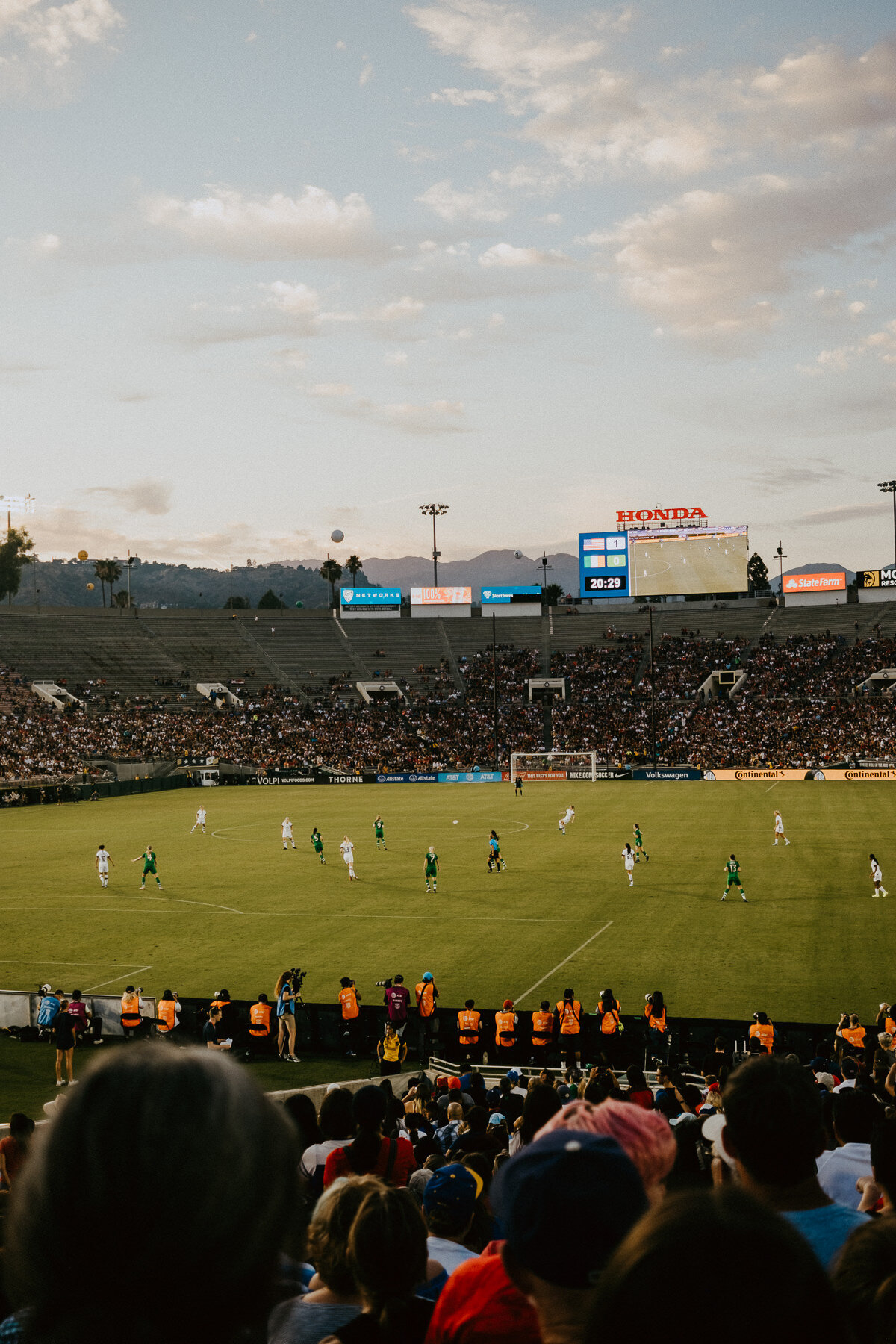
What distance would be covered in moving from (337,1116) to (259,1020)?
1296 centimetres

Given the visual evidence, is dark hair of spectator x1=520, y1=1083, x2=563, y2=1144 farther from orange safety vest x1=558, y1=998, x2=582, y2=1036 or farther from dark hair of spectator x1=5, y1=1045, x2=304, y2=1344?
orange safety vest x1=558, y1=998, x2=582, y2=1036

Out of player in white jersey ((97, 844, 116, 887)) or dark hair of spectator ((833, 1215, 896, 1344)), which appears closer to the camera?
dark hair of spectator ((833, 1215, 896, 1344))

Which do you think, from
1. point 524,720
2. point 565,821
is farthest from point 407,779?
point 565,821

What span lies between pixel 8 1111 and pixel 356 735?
7223 cm

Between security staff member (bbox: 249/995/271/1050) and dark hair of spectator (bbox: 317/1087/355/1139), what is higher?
dark hair of spectator (bbox: 317/1087/355/1139)

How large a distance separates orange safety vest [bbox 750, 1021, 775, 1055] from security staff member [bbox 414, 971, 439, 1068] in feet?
19.4

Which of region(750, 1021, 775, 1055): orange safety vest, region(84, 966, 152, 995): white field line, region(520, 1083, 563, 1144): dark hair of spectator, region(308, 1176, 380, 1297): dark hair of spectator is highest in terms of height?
region(308, 1176, 380, 1297): dark hair of spectator

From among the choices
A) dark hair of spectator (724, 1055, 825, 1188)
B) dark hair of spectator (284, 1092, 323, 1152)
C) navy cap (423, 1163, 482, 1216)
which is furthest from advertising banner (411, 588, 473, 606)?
dark hair of spectator (724, 1055, 825, 1188)

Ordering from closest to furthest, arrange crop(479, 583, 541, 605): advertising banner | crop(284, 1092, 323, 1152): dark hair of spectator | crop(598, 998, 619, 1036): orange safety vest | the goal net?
1. crop(284, 1092, 323, 1152): dark hair of spectator
2. crop(598, 998, 619, 1036): orange safety vest
3. the goal net
4. crop(479, 583, 541, 605): advertising banner

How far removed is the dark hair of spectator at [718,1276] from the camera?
1.53 metres

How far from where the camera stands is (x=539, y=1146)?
7.39 feet

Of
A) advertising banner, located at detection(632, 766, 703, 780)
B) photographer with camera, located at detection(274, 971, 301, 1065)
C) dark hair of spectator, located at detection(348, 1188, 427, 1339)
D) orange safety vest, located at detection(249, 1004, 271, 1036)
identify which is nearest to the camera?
dark hair of spectator, located at detection(348, 1188, 427, 1339)

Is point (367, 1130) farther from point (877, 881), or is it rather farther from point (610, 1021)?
point (877, 881)

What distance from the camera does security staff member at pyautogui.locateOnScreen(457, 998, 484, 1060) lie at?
18.4 meters
